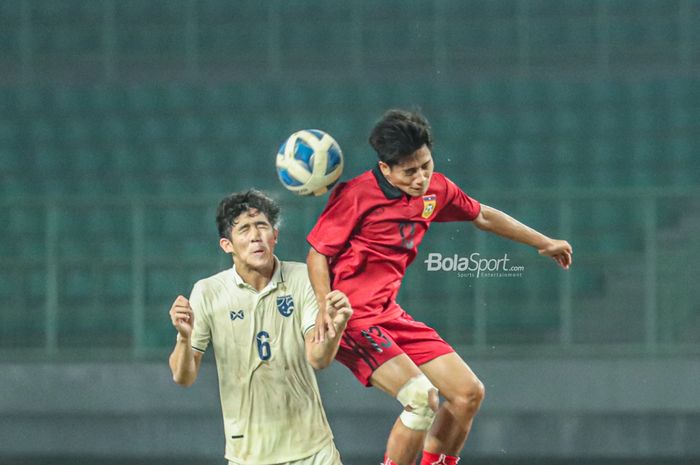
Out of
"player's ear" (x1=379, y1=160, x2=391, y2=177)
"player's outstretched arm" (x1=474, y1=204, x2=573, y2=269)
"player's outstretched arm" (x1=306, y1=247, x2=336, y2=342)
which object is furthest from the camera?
"player's outstretched arm" (x1=474, y1=204, x2=573, y2=269)

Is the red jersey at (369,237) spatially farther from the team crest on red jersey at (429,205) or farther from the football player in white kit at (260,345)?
the football player in white kit at (260,345)

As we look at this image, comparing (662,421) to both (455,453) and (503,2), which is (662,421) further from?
(503,2)

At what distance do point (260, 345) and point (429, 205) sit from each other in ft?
2.42

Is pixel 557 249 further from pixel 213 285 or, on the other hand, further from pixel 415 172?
pixel 213 285

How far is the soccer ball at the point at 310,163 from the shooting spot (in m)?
3.49

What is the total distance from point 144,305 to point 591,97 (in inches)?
150

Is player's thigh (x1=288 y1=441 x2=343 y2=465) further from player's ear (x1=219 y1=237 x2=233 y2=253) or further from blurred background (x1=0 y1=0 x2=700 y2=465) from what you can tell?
blurred background (x1=0 y1=0 x2=700 y2=465)

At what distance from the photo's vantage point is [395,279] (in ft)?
11.6

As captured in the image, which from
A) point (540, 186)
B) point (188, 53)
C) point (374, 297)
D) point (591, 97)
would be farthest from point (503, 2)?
point (374, 297)

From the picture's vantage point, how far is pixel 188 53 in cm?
914

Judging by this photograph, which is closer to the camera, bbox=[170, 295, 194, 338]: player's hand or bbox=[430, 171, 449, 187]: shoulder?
bbox=[170, 295, 194, 338]: player's hand

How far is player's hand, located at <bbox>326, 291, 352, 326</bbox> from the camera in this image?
276cm

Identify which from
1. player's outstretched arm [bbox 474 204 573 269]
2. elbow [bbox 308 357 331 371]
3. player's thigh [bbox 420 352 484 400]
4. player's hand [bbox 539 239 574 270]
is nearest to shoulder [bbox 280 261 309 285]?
elbow [bbox 308 357 331 371]

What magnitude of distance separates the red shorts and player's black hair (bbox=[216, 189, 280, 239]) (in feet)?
1.74
